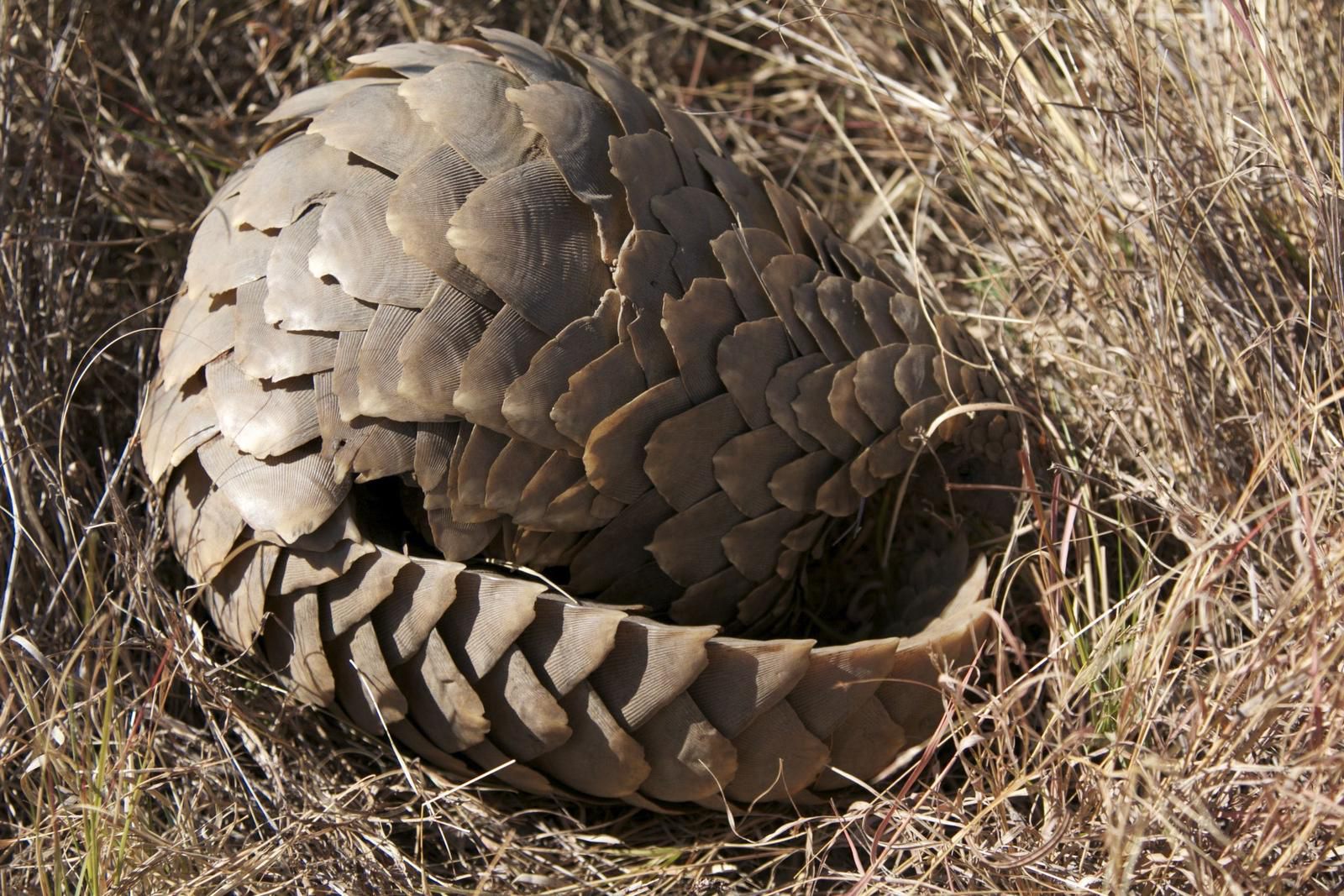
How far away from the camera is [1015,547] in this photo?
215 cm

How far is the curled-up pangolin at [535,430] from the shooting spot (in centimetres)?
162

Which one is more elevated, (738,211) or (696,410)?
(738,211)

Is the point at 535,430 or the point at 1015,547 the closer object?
the point at 535,430

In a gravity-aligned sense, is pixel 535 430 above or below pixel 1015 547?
above

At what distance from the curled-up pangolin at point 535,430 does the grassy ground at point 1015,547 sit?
0.17 meters

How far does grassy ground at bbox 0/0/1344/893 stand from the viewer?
165 cm

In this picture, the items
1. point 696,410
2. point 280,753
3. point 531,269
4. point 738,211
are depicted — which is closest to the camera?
point 531,269

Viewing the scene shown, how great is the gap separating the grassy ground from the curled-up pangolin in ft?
0.56

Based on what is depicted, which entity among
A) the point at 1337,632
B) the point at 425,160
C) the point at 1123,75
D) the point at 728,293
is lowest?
the point at 1337,632

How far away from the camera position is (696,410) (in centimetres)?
173

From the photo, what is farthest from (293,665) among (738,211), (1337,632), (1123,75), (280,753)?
(1123,75)

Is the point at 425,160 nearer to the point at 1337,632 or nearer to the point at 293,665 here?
the point at 293,665

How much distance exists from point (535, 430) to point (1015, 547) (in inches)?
39.9

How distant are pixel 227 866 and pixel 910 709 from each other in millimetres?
1118
